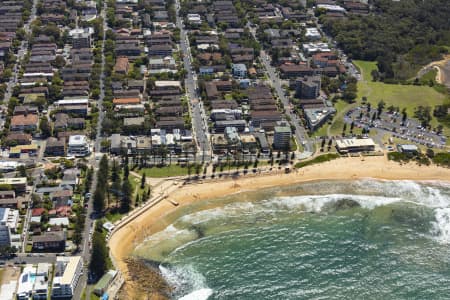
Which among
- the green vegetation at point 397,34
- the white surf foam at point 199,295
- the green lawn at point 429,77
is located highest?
the green vegetation at point 397,34

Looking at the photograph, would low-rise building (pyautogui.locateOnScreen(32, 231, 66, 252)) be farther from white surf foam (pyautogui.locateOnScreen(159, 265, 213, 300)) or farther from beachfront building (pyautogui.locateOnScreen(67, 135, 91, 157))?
beachfront building (pyautogui.locateOnScreen(67, 135, 91, 157))

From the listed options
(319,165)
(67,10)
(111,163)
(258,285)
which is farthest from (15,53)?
(258,285)

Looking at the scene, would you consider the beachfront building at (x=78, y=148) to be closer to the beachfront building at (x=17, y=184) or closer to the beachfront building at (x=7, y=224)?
the beachfront building at (x=17, y=184)

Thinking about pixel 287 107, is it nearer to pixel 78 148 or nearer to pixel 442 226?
pixel 442 226

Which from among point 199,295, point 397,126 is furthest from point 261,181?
point 397,126

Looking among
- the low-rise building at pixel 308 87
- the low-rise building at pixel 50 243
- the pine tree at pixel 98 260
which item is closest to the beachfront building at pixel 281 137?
the low-rise building at pixel 308 87

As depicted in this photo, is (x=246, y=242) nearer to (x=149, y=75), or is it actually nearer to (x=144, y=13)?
(x=149, y=75)
